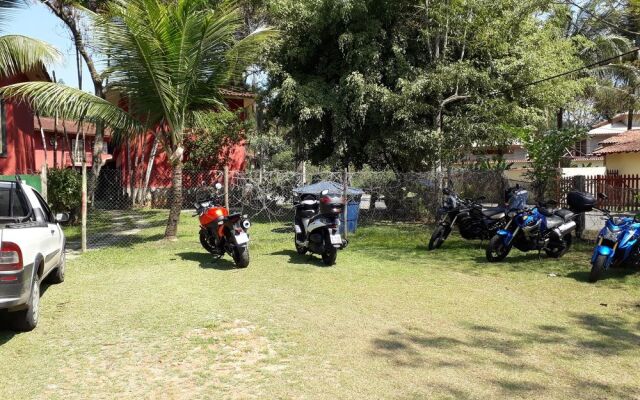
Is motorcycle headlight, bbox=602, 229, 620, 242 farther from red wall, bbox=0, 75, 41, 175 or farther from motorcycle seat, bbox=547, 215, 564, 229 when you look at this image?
red wall, bbox=0, 75, 41, 175

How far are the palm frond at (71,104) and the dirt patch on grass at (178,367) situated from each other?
23.6 feet

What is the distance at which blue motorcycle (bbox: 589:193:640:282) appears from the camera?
8281mm

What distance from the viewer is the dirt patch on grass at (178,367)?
4309 mm

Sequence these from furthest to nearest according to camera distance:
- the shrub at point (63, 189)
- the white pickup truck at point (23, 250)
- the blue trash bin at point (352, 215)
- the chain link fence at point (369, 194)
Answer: the chain link fence at point (369, 194), the shrub at point (63, 189), the blue trash bin at point (352, 215), the white pickup truck at point (23, 250)

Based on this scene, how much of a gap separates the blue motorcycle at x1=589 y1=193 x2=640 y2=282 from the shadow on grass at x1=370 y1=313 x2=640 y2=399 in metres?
1.89

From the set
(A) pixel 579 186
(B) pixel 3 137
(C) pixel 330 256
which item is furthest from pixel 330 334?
(B) pixel 3 137

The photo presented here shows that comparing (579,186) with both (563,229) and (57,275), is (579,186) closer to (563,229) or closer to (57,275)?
(563,229)

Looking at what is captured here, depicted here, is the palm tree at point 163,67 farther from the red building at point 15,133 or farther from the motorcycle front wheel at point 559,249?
the motorcycle front wheel at point 559,249

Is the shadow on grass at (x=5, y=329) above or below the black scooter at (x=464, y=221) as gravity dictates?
below

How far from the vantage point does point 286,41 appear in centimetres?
1856

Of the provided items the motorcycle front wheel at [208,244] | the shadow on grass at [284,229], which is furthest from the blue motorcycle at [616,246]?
the shadow on grass at [284,229]

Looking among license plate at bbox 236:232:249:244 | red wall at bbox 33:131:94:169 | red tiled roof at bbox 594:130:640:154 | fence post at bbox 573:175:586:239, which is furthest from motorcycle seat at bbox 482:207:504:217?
red wall at bbox 33:131:94:169

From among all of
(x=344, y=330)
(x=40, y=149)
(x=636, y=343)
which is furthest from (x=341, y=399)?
(x=40, y=149)

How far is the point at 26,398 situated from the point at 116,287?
3.95m
